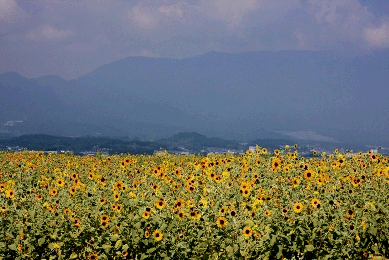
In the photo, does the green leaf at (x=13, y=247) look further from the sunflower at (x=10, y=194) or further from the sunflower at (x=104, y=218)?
the sunflower at (x=10, y=194)

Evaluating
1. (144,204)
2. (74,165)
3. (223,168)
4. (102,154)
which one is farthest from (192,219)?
(102,154)

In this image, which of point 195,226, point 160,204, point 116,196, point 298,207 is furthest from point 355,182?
point 116,196

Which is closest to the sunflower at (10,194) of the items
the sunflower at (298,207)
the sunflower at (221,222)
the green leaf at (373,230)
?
the sunflower at (221,222)

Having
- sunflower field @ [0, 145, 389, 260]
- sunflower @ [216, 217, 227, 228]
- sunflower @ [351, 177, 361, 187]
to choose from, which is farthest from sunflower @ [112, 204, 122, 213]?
sunflower @ [351, 177, 361, 187]

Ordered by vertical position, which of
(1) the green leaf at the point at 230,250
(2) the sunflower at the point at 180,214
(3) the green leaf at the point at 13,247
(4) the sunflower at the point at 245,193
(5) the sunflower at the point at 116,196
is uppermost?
(4) the sunflower at the point at 245,193

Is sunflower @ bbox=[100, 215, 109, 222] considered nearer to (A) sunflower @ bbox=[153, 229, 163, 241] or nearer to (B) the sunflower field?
(B) the sunflower field

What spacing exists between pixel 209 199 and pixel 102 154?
12.6 m

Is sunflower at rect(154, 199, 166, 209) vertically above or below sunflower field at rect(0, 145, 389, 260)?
above

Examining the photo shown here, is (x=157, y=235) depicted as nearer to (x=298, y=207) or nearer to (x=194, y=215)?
(x=194, y=215)

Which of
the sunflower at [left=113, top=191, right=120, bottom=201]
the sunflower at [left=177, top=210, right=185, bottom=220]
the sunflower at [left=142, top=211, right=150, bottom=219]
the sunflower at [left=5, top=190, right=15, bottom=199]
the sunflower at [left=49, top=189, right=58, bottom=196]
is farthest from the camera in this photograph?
the sunflower at [left=49, top=189, right=58, bottom=196]

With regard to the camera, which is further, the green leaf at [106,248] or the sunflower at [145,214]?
the sunflower at [145,214]

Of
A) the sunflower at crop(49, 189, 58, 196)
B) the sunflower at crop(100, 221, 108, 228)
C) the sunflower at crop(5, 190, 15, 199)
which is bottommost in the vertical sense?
the sunflower at crop(100, 221, 108, 228)

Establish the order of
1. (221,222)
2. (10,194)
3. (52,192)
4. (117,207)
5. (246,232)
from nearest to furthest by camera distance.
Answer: (246,232)
(221,222)
(117,207)
(10,194)
(52,192)

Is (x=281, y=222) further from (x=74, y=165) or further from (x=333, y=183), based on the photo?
(x=74, y=165)
